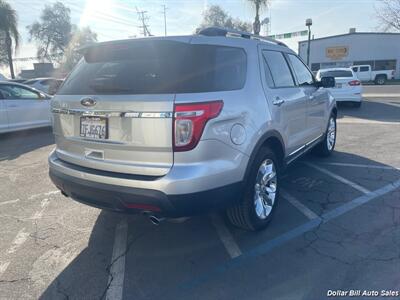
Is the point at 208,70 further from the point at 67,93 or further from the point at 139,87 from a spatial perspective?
Result: the point at 67,93

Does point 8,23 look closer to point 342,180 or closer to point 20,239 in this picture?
point 20,239

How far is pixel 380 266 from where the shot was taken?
278 cm

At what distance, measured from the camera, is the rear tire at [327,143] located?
231 inches

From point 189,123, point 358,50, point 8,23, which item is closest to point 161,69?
point 189,123

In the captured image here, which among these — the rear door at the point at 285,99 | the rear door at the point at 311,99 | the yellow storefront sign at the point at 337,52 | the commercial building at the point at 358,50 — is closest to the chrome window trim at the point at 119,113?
the rear door at the point at 285,99

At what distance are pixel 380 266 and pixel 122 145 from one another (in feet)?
7.81

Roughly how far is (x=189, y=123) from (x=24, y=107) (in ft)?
25.4

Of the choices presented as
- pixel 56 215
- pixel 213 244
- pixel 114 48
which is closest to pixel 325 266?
pixel 213 244

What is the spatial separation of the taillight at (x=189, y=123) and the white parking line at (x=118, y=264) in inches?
48.0

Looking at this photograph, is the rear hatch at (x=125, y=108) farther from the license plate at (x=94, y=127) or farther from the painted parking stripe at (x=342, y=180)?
the painted parking stripe at (x=342, y=180)

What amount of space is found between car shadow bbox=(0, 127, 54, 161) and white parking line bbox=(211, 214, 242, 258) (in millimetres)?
5043

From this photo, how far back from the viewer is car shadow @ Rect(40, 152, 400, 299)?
2.62m

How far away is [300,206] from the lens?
4000mm

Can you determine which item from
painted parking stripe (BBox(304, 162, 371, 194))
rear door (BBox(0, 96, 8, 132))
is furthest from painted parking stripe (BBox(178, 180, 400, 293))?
rear door (BBox(0, 96, 8, 132))
